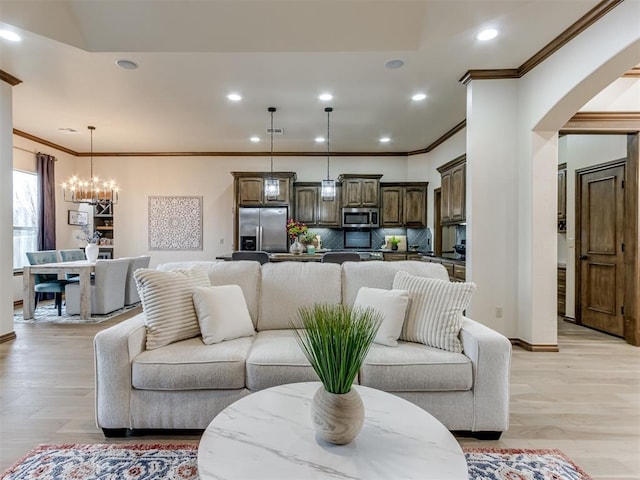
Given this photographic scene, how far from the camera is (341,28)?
3068 mm

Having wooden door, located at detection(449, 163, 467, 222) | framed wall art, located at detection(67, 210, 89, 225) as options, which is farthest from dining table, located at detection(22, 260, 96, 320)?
wooden door, located at detection(449, 163, 467, 222)

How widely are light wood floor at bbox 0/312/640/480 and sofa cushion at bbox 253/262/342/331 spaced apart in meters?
0.95

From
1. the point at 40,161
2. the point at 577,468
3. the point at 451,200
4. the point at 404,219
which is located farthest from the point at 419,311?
the point at 40,161

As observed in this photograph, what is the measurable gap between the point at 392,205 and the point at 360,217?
0.71m

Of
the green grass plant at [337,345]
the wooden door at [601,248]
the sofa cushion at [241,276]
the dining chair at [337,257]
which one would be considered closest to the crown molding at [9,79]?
the sofa cushion at [241,276]

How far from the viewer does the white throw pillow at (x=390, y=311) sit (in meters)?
2.21

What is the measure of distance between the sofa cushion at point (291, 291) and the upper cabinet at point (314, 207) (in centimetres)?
417

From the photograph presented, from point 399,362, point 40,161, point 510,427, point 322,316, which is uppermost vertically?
point 40,161

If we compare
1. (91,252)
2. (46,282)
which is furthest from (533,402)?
(46,282)

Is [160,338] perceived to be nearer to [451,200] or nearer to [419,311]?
[419,311]

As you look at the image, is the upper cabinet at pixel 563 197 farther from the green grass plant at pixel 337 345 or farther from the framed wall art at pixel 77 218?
the framed wall art at pixel 77 218

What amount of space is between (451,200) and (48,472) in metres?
5.28

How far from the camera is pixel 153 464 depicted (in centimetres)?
179

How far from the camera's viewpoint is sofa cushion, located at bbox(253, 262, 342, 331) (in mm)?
2625
